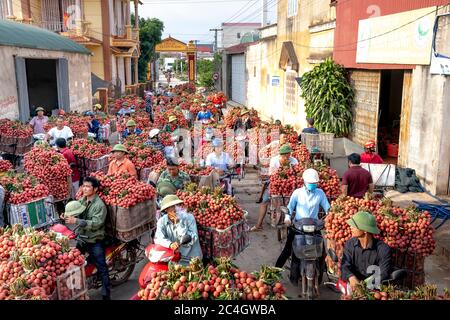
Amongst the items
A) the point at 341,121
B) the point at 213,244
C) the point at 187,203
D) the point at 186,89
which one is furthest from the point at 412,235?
the point at 186,89

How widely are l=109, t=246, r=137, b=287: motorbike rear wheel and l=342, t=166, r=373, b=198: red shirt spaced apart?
3947 millimetres

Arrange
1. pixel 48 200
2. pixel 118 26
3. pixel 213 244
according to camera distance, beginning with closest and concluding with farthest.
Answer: pixel 213 244, pixel 48 200, pixel 118 26

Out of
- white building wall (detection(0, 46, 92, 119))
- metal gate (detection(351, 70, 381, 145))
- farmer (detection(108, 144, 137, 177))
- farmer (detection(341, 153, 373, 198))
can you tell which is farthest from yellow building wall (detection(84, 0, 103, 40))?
farmer (detection(341, 153, 373, 198))

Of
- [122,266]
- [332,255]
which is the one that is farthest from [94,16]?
[332,255]

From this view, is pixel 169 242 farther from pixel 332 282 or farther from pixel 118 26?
pixel 118 26

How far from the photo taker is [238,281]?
14.4ft

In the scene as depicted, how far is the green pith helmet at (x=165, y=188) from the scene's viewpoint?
7801mm

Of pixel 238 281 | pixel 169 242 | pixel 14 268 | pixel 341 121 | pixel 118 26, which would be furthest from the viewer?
pixel 118 26

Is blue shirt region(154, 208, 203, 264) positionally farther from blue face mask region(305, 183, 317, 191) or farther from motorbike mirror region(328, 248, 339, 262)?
blue face mask region(305, 183, 317, 191)

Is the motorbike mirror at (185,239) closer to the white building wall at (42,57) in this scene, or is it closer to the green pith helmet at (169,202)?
the green pith helmet at (169,202)

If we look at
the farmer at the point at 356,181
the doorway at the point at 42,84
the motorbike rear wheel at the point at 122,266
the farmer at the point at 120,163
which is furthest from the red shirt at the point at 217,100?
the motorbike rear wheel at the point at 122,266

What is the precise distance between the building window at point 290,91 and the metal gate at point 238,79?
15.9m

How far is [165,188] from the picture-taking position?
25.6ft
